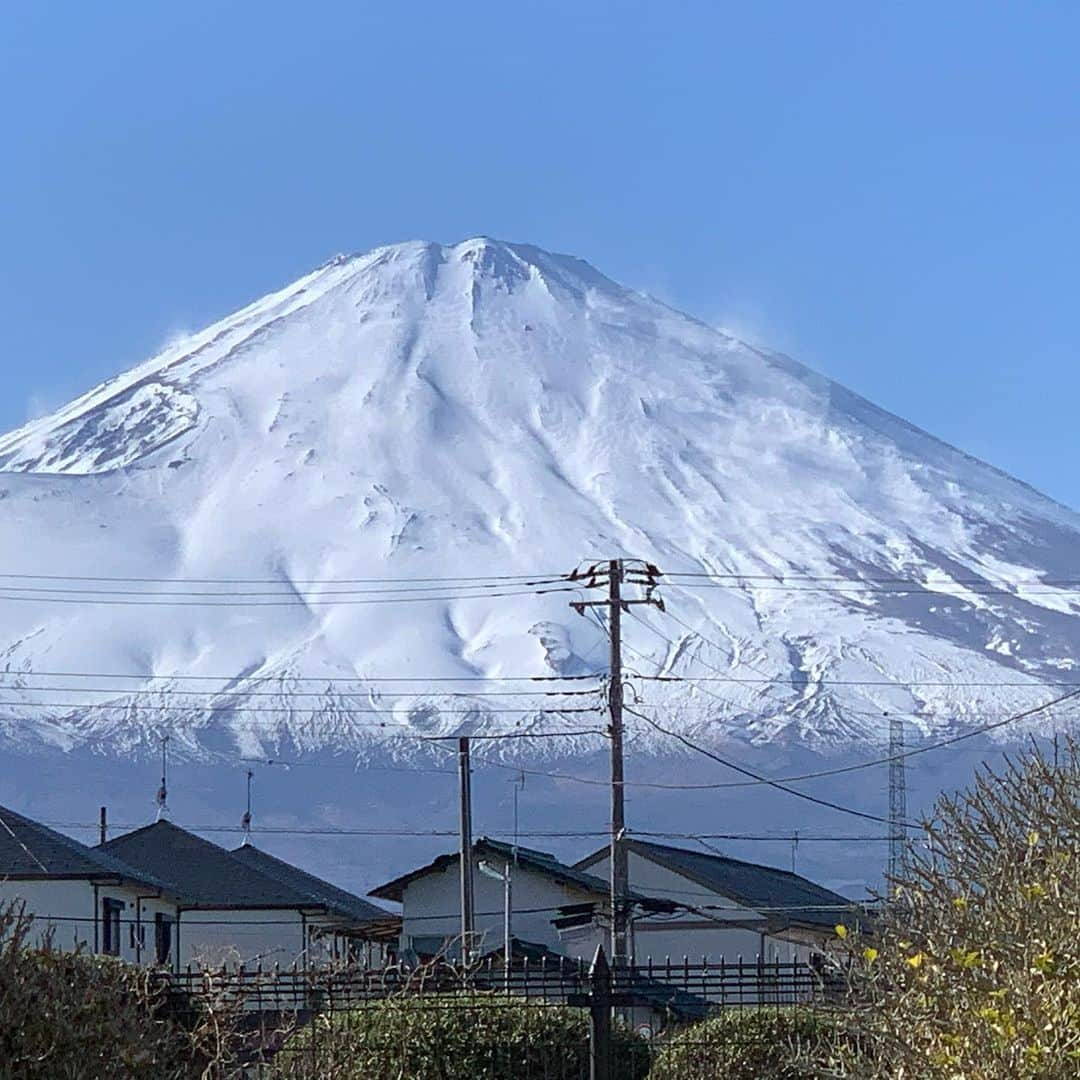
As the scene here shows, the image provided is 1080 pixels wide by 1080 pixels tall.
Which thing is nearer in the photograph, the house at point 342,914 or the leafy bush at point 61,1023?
the leafy bush at point 61,1023

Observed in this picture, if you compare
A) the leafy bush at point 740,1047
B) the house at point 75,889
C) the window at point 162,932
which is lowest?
the leafy bush at point 740,1047

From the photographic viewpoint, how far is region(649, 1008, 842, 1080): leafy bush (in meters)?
13.9

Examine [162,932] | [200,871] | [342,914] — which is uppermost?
[200,871]

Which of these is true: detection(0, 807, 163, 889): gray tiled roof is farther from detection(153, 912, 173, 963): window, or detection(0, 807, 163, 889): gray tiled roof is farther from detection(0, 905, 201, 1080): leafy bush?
detection(0, 905, 201, 1080): leafy bush

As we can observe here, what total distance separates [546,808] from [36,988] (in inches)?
7422

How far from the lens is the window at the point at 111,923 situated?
34375 mm

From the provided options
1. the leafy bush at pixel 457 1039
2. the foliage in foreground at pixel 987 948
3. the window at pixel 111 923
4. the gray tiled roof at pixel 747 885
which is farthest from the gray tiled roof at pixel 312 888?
the foliage in foreground at pixel 987 948

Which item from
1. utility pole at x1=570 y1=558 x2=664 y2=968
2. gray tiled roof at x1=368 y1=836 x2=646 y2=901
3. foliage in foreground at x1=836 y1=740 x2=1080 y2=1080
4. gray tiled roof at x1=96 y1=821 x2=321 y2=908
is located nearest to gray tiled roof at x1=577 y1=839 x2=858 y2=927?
gray tiled roof at x1=368 y1=836 x2=646 y2=901

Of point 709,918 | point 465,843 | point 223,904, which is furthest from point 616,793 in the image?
point 223,904

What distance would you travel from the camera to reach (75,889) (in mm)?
34188

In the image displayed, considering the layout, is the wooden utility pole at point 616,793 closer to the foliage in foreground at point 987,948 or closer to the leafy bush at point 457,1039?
the leafy bush at point 457,1039

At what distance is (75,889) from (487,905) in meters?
10.5

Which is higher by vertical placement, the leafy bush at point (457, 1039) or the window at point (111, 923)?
the window at point (111, 923)

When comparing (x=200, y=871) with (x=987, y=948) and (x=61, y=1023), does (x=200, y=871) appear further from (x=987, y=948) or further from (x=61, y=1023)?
(x=987, y=948)
